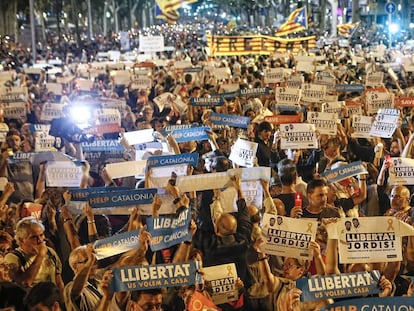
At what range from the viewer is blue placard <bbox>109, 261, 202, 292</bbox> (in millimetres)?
5320

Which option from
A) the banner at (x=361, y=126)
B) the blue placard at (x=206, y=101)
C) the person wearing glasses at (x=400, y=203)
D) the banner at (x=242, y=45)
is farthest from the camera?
the banner at (x=242, y=45)

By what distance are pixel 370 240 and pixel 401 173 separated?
2.31 metres

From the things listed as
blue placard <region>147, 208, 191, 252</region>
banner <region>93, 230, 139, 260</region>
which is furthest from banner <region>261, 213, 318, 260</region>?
banner <region>93, 230, 139, 260</region>

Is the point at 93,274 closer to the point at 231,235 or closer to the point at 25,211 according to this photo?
the point at 231,235

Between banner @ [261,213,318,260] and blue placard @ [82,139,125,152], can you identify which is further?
blue placard @ [82,139,125,152]

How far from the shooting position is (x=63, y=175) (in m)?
8.00

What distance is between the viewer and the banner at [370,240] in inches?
231

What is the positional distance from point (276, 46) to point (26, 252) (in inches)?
936

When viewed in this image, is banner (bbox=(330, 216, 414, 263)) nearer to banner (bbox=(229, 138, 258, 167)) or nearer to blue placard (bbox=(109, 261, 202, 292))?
blue placard (bbox=(109, 261, 202, 292))

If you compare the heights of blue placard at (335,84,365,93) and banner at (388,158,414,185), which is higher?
blue placard at (335,84,365,93)

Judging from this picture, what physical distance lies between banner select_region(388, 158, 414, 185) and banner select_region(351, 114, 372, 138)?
292cm

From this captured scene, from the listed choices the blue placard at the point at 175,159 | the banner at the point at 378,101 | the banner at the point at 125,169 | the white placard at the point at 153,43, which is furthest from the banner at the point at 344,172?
the white placard at the point at 153,43

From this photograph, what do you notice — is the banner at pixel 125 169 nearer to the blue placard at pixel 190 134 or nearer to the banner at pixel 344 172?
the banner at pixel 344 172

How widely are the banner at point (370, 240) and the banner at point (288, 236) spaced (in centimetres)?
30
